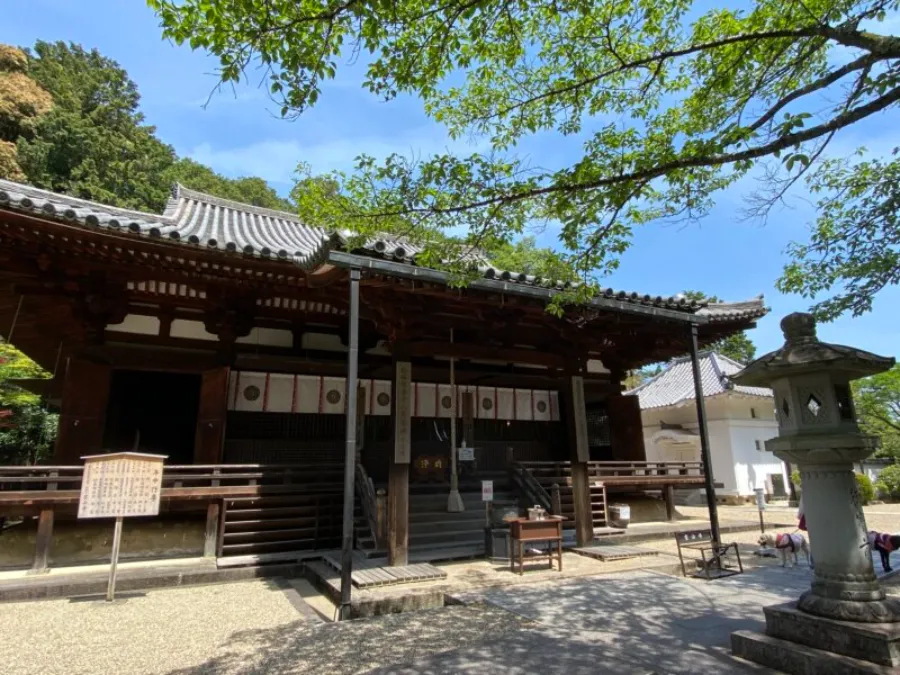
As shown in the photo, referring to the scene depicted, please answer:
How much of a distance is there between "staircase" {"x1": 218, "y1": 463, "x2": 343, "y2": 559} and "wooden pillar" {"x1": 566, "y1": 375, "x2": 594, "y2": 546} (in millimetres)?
Result: 4185

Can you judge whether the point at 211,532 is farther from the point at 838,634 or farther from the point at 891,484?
the point at 891,484

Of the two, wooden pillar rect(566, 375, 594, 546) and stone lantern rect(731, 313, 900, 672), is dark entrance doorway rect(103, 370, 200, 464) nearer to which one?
wooden pillar rect(566, 375, 594, 546)

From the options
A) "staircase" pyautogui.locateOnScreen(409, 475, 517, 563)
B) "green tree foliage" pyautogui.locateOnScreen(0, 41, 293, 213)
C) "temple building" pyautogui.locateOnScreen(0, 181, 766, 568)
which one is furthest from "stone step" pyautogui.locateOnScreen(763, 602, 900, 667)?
"green tree foliage" pyautogui.locateOnScreen(0, 41, 293, 213)

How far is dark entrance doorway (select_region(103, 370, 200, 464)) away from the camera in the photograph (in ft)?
35.3

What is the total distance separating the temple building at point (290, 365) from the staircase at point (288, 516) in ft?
0.10

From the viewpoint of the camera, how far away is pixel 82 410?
7.81 meters

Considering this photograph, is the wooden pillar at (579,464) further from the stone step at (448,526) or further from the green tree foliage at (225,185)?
the green tree foliage at (225,185)

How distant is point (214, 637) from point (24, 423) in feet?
59.3

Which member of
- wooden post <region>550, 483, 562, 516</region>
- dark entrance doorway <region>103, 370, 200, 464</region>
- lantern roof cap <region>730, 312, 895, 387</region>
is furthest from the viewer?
dark entrance doorway <region>103, 370, 200, 464</region>

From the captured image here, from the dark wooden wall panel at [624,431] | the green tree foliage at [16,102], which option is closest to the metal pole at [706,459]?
the dark wooden wall panel at [624,431]

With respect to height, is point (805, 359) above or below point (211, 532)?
above

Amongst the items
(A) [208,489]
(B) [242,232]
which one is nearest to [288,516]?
(A) [208,489]

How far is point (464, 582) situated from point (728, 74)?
615 centimetres

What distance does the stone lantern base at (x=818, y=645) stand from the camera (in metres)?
3.28
